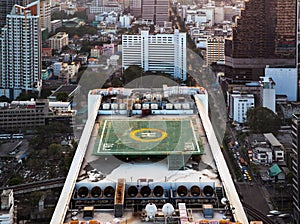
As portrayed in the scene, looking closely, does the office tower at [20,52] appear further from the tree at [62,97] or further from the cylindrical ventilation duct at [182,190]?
the cylindrical ventilation duct at [182,190]

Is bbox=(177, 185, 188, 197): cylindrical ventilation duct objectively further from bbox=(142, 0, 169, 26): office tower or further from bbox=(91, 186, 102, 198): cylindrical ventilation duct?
bbox=(142, 0, 169, 26): office tower

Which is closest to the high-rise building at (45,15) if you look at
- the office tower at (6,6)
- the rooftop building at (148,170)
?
the office tower at (6,6)

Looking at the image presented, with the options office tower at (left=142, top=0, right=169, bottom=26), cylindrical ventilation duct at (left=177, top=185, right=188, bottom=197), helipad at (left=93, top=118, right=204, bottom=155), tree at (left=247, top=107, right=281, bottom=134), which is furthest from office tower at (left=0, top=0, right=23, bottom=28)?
cylindrical ventilation duct at (left=177, top=185, right=188, bottom=197)

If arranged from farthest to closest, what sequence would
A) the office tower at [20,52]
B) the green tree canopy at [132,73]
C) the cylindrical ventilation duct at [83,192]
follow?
the green tree canopy at [132,73] < the office tower at [20,52] < the cylindrical ventilation duct at [83,192]

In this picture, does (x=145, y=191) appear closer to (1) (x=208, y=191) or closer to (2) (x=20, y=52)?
(1) (x=208, y=191)

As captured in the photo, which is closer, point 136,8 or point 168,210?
point 168,210

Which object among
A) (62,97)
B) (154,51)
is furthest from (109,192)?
(154,51)
